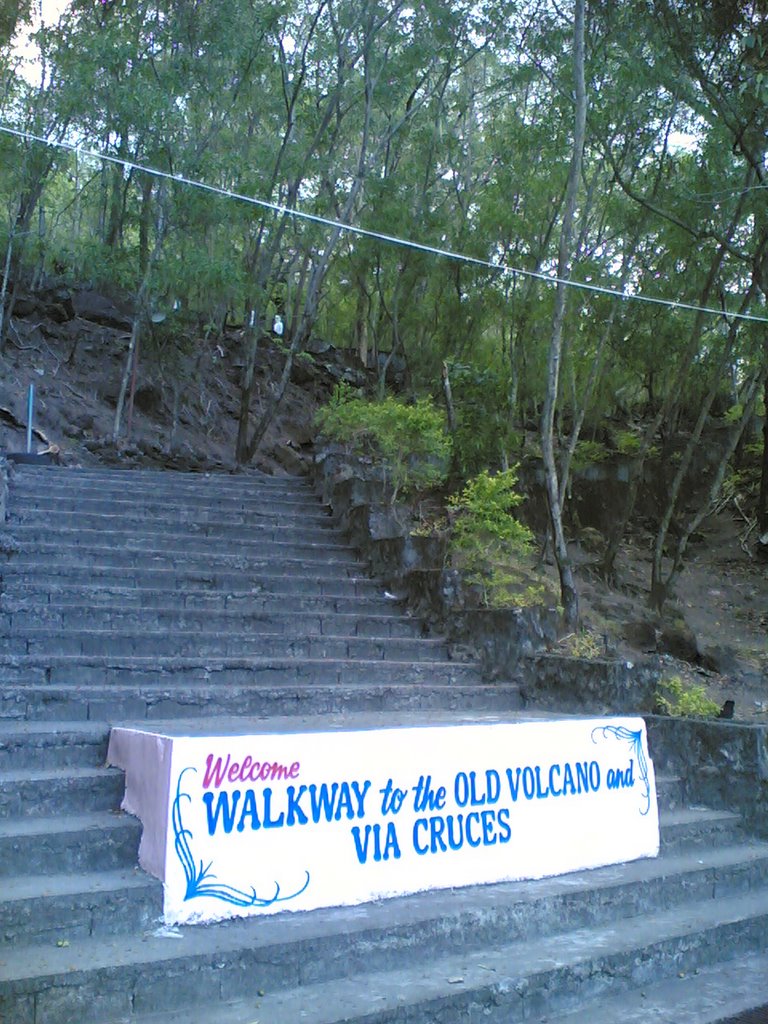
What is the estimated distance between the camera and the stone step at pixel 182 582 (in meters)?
6.38

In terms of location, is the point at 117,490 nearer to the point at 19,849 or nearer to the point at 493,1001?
the point at 19,849

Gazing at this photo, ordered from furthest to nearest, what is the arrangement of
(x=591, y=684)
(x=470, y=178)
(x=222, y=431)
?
(x=222, y=431) → (x=470, y=178) → (x=591, y=684)

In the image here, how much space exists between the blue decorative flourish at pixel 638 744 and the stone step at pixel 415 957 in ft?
1.40

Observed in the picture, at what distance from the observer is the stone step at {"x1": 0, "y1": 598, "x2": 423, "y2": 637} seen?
5.95 meters

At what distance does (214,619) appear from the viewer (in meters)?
6.41

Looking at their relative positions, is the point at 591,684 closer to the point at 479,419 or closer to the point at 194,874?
the point at 194,874

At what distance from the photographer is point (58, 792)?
3.81 m

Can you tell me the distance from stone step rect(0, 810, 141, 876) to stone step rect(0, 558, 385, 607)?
278 centimetres

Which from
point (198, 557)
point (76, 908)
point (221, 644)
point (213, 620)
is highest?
point (198, 557)

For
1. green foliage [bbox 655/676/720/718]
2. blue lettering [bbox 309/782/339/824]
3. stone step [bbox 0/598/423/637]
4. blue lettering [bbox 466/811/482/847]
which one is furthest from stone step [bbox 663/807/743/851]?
stone step [bbox 0/598/423/637]

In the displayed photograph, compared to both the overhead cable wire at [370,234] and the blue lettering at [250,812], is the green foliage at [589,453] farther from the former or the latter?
the blue lettering at [250,812]

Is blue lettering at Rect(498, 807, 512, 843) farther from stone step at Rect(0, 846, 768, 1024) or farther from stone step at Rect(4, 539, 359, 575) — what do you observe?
stone step at Rect(4, 539, 359, 575)

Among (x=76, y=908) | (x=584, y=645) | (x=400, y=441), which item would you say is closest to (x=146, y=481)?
(x=400, y=441)

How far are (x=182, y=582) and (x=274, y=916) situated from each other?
3.74 meters
